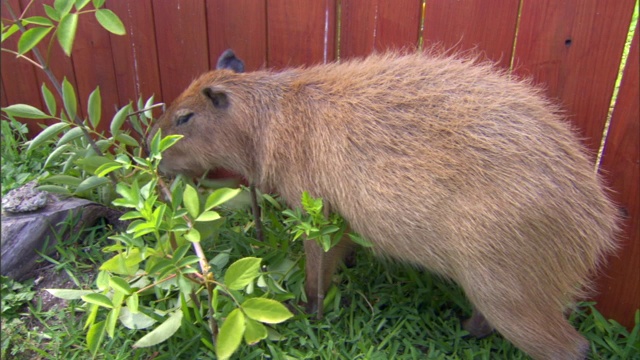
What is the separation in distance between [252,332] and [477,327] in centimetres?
124

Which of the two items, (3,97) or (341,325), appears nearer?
(341,325)

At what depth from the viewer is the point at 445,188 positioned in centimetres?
209

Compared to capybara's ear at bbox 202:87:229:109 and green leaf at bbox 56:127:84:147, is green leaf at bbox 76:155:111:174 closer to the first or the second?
green leaf at bbox 56:127:84:147

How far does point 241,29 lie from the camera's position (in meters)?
3.12

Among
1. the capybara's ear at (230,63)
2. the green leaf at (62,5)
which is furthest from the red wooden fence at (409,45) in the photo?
the green leaf at (62,5)

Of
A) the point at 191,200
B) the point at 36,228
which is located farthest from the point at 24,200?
the point at 191,200

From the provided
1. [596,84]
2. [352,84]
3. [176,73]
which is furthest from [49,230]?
[596,84]

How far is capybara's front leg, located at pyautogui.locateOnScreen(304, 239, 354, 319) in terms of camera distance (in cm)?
249

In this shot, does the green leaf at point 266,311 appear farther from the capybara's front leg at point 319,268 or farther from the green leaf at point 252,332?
the capybara's front leg at point 319,268

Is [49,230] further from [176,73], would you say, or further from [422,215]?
[422,215]

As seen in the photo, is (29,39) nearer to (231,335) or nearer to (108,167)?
(108,167)

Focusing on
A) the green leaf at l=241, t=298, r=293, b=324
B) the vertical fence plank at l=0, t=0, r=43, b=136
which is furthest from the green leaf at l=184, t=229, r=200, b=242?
the vertical fence plank at l=0, t=0, r=43, b=136

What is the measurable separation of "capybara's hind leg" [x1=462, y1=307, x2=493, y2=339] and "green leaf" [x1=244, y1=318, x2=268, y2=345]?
1169 millimetres

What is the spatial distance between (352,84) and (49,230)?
6.18 ft
